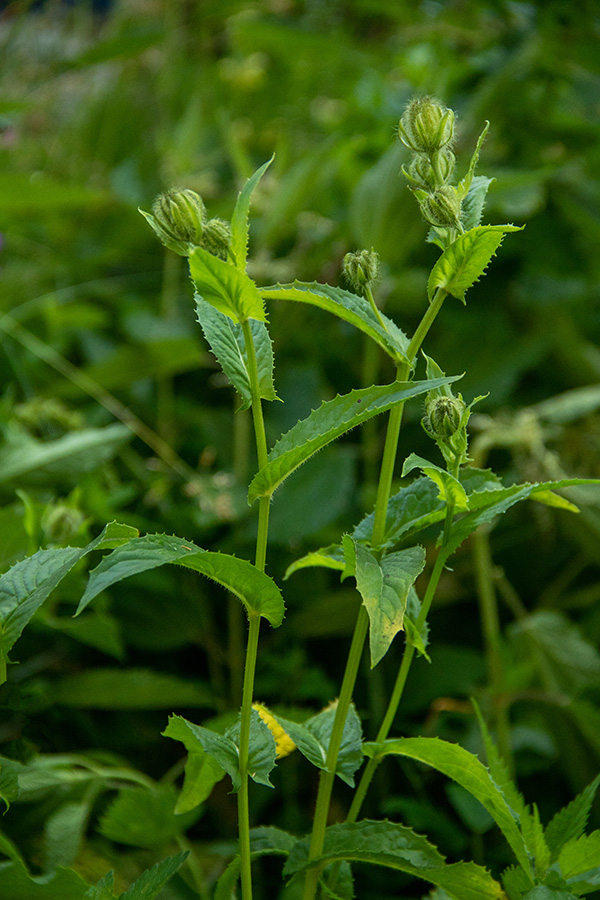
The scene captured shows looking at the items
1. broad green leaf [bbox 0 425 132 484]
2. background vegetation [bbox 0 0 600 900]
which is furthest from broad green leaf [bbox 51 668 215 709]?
broad green leaf [bbox 0 425 132 484]

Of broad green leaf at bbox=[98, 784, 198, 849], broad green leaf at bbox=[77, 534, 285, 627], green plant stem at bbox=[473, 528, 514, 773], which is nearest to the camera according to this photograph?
broad green leaf at bbox=[77, 534, 285, 627]

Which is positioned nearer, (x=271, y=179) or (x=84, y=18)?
(x=271, y=179)

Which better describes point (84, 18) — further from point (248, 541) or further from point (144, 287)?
point (248, 541)

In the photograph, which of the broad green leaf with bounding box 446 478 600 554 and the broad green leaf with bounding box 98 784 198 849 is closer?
the broad green leaf with bounding box 446 478 600 554

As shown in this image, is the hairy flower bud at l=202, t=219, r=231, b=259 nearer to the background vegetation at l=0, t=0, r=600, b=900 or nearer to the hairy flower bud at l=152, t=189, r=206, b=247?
the hairy flower bud at l=152, t=189, r=206, b=247

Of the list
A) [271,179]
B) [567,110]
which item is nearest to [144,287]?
[271,179]

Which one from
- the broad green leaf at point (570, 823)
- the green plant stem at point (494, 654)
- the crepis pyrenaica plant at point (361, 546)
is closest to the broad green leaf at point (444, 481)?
the crepis pyrenaica plant at point (361, 546)
